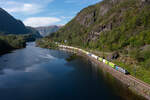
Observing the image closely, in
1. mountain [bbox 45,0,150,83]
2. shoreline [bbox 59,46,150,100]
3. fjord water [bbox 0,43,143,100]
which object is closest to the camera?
shoreline [bbox 59,46,150,100]

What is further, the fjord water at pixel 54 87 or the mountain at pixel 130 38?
the mountain at pixel 130 38

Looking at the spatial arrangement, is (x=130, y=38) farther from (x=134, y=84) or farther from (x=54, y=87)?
(x=54, y=87)

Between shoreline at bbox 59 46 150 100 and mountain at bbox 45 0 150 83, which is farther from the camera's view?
mountain at bbox 45 0 150 83

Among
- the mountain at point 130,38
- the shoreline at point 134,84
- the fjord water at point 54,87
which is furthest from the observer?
the mountain at point 130,38

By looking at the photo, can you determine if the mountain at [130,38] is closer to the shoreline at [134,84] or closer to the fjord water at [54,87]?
the shoreline at [134,84]

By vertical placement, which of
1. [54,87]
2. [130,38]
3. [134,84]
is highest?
[130,38]

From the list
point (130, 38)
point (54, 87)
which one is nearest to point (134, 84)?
point (54, 87)

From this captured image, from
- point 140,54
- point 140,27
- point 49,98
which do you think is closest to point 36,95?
point 49,98

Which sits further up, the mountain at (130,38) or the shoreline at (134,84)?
the mountain at (130,38)

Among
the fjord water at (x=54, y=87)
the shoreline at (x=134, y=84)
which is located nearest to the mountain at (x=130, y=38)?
the shoreline at (x=134, y=84)

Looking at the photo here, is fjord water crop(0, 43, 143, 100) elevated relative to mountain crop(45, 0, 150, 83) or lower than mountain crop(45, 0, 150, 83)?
lower

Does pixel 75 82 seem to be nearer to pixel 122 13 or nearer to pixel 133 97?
pixel 133 97

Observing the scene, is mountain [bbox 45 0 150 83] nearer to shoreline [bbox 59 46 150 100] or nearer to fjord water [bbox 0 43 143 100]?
shoreline [bbox 59 46 150 100]

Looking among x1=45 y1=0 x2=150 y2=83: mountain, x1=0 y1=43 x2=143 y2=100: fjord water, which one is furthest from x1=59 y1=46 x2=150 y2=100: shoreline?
x1=0 y1=43 x2=143 y2=100: fjord water
